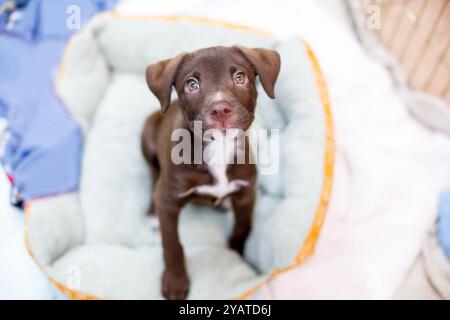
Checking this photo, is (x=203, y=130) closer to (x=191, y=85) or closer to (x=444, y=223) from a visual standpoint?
(x=191, y=85)

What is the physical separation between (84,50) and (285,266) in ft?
4.72

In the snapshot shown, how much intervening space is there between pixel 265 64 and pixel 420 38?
3.67 ft

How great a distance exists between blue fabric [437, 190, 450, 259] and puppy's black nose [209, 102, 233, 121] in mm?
1293

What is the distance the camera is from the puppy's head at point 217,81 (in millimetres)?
1147

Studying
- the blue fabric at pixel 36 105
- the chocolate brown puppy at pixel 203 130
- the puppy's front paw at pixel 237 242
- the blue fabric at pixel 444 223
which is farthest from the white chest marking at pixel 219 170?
the blue fabric at pixel 444 223

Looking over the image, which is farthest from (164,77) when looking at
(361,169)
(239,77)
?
(361,169)

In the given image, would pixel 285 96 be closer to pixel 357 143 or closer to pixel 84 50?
pixel 357 143

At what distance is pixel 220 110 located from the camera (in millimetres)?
1114

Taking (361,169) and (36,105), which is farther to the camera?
(36,105)

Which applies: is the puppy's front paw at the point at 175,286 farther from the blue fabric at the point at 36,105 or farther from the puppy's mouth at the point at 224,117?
the puppy's mouth at the point at 224,117

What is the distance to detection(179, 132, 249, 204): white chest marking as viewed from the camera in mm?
1470

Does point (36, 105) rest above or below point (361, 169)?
below

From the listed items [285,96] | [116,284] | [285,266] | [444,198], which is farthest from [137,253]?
[444,198]

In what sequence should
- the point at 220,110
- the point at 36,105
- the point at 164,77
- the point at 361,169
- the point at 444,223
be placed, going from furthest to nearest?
1. the point at 36,105
2. the point at 361,169
3. the point at 444,223
4. the point at 164,77
5. the point at 220,110
